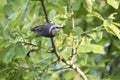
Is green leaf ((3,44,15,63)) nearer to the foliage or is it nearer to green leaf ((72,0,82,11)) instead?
the foliage

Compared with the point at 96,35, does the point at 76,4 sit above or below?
above

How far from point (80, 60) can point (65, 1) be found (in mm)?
253

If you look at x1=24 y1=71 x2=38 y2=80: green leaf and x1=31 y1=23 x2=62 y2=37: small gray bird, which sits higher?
x1=31 y1=23 x2=62 y2=37: small gray bird

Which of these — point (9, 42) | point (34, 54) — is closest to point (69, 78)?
point (34, 54)

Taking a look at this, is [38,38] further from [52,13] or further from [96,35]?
[96,35]

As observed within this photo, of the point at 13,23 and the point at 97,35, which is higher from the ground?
the point at 13,23

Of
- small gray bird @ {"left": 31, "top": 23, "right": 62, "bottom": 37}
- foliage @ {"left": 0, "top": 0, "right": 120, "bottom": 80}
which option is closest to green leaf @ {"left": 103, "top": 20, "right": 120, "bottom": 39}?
foliage @ {"left": 0, "top": 0, "right": 120, "bottom": 80}

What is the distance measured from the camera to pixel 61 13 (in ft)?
4.52

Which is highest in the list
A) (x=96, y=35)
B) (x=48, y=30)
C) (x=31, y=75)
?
(x=48, y=30)

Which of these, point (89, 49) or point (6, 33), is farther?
point (89, 49)

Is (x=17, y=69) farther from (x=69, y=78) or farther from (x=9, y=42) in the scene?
(x=69, y=78)

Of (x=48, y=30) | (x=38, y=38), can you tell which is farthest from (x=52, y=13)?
(x=48, y=30)

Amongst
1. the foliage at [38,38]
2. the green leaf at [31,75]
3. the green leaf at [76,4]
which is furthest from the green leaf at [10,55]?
the green leaf at [76,4]

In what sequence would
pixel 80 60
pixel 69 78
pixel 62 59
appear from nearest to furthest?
pixel 62 59
pixel 80 60
pixel 69 78
